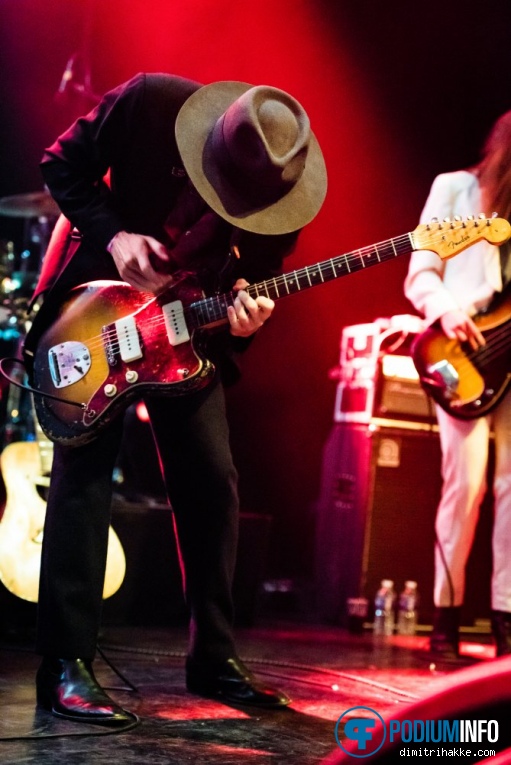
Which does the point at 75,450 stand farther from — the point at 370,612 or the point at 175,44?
the point at 175,44

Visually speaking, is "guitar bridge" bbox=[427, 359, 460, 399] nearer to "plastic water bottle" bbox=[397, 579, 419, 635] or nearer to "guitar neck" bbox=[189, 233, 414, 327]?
"guitar neck" bbox=[189, 233, 414, 327]

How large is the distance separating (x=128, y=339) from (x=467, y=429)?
176 centimetres

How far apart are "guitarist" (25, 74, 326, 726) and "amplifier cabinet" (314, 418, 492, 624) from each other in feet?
7.71

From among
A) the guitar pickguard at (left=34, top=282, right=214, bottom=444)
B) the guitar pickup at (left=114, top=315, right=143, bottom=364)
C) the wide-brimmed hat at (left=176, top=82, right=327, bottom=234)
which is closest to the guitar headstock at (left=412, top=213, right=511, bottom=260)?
the wide-brimmed hat at (left=176, top=82, right=327, bottom=234)

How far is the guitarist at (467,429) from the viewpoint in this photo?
356cm

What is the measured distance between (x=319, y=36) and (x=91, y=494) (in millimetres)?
4162

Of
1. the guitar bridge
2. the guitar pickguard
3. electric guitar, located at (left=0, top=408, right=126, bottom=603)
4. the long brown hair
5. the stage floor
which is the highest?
the long brown hair

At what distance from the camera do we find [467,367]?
3.48m

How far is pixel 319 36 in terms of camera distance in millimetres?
5488

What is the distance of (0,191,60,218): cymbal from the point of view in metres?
4.52

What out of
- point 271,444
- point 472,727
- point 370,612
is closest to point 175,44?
point 271,444

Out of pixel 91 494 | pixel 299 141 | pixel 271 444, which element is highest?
pixel 299 141

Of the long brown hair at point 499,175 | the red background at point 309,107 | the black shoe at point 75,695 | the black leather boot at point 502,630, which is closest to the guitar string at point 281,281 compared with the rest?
the black shoe at point 75,695

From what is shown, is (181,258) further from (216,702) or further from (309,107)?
(309,107)
